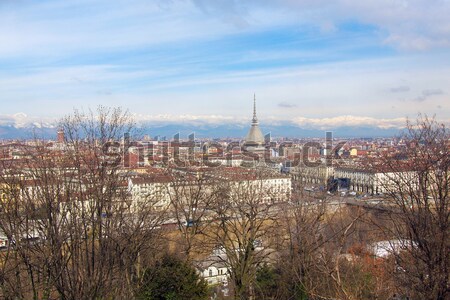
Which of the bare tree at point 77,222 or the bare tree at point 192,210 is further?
the bare tree at point 192,210

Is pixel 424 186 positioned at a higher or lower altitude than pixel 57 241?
higher

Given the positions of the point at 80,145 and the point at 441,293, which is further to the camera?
the point at 80,145

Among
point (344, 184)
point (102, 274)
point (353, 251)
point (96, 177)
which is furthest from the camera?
point (344, 184)

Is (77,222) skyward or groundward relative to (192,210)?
skyward

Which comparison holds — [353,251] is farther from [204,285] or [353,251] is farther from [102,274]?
[102,274]

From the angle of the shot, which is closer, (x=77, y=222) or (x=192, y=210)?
(x=77, y=222)

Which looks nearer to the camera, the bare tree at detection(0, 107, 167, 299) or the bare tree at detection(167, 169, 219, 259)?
the bare tree at detection(0, 107, 167, 299)

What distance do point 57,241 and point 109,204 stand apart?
1008 mm

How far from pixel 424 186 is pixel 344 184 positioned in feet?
128

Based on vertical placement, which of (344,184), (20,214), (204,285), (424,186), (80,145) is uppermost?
(80,145)

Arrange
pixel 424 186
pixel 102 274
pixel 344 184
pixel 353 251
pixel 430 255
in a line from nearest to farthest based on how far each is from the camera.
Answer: pixel 102 274, pixel 430 255, pixel 424 186, pixel 353 251, pixel 344 184

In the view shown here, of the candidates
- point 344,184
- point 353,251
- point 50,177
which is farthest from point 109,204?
point 344,184

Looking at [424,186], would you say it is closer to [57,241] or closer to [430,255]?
[430,255]

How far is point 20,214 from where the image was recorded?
24.3 ft
